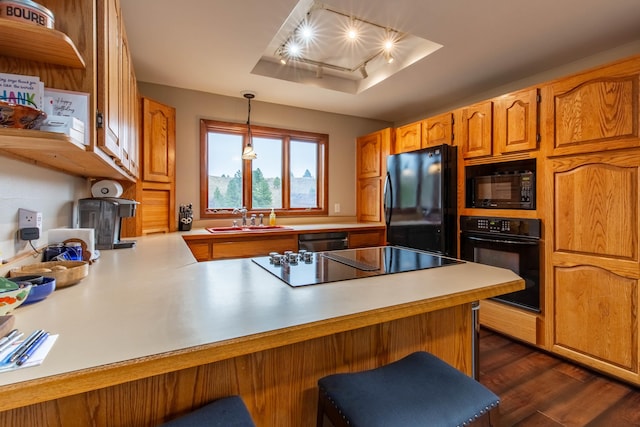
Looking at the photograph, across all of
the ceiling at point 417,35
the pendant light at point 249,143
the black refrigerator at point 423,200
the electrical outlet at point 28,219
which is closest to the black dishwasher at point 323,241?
the black refrigerator at point 423,200

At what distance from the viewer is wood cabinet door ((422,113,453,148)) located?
289 cm

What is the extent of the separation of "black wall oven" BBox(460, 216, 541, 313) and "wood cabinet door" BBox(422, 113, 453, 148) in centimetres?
80

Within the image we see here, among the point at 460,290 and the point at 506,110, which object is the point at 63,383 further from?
the point at 506,110

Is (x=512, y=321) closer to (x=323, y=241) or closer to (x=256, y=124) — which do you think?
(x=323, y=241)

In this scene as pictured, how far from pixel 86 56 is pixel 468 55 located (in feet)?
8.23

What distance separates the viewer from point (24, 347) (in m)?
0.58

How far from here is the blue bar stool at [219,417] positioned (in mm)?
701

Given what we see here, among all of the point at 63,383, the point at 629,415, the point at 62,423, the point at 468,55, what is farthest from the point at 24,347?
the point at 468,55

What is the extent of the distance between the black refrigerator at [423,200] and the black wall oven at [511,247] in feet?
0.60

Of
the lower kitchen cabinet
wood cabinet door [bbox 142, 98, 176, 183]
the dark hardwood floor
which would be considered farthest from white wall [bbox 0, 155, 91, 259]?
the lower kitchen cabinet

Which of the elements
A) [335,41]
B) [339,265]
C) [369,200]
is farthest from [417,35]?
[369,200]

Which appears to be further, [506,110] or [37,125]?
[506,110]

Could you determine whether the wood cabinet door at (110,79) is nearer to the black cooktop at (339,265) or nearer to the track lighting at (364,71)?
the black cooktop at (339,265)

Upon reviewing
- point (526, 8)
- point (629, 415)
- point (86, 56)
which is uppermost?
point (526, 8)
